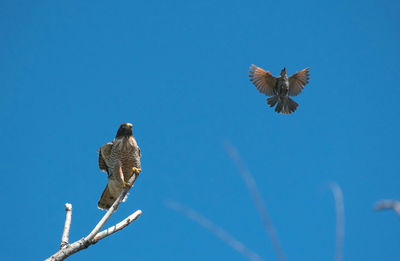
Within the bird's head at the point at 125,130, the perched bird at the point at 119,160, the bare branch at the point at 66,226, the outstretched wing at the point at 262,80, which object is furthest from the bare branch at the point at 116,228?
the outstretched wing at the point at 262,80

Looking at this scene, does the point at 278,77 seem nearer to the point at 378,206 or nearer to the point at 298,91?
the point at 298,91

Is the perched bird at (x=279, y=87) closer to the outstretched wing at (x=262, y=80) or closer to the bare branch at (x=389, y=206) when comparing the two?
the outstretched wing at (x=262, y=80)

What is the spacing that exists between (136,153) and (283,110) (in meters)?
5.74

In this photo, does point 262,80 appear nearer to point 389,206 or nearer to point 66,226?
point 66,226

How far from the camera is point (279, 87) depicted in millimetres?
11281

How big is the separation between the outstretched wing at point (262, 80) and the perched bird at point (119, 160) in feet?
17.6

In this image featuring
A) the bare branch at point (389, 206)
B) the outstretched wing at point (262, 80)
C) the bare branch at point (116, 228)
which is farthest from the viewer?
the outstretched wing at point (262, 80)

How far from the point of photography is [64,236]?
3.77 metres

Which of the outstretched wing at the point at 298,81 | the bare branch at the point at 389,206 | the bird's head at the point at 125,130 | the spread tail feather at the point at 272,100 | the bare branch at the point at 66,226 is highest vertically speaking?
the outstretched wing at the point at 298,81

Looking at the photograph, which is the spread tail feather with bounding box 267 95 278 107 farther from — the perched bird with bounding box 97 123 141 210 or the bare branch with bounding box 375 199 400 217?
the bare branch with bounding box 375 199 400 217

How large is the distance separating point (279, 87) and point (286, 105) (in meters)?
0.60

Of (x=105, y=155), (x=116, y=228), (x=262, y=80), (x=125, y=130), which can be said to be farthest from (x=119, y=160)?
(x=262, y=80)

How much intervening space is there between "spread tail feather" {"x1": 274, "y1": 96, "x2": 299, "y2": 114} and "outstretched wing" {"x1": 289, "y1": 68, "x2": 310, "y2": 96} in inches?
9.2

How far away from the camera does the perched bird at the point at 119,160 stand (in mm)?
6781
